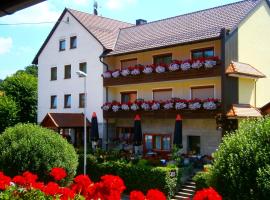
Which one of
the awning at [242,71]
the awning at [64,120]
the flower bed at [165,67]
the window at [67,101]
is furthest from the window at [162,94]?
the window at [67,101]

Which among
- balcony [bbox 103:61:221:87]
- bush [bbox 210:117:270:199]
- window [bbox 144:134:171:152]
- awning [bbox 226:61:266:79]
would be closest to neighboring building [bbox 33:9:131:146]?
balcony [bbox 103:61:221:87]

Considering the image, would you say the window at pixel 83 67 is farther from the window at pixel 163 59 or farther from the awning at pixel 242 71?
the awning at pixel 242 71

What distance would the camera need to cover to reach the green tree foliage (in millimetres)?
39812

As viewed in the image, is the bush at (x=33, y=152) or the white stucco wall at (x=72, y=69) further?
the white stucco wall at (x=72, y=69)

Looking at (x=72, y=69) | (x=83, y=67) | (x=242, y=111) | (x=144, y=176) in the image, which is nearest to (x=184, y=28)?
(x=242, y=111)

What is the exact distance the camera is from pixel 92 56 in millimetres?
34000

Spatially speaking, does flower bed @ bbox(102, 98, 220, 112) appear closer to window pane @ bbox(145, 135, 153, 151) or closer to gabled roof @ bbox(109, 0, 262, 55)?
window pane @ bbox(145, 135, 153, 151)

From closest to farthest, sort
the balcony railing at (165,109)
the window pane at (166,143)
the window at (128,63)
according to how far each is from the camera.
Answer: the balcony railing at (165,109)
the window pane at (166,143)
the window at (128,63)

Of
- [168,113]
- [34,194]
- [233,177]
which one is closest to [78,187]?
[34,194]

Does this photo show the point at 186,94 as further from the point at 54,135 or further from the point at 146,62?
the point at 54,135

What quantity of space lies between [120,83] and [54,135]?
460 inches

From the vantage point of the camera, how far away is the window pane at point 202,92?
27167 mm

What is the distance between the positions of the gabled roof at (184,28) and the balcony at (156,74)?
5.43ft

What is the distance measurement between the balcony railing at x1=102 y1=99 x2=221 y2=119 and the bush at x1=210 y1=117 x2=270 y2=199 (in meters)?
14.3
